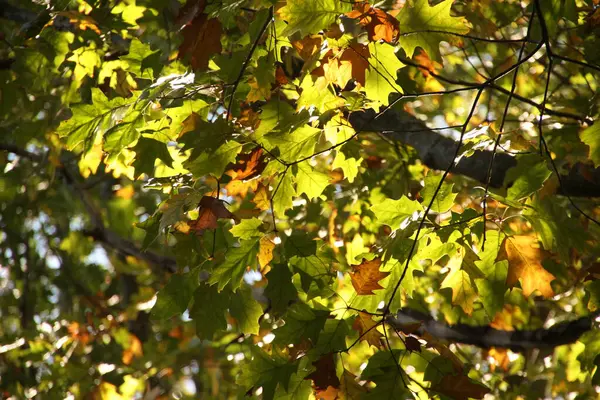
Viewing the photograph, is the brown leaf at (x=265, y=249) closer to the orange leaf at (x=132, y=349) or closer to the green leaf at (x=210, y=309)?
the green leaf at (x=210, y=309)

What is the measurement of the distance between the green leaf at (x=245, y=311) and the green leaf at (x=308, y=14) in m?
0.81

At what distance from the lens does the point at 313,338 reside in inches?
71.5

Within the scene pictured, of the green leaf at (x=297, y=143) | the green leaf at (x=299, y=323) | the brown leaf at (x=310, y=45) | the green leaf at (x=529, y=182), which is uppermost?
the brown leaf at (x=310, y=45)

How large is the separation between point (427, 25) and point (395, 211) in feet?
1.83

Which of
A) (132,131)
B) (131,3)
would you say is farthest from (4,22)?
(132,131)

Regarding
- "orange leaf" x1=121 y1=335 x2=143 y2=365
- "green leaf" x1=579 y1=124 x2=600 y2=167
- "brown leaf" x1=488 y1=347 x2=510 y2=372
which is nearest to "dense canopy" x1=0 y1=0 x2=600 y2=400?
"green leaf" x1=579 y1=124 x2=600 y2=167

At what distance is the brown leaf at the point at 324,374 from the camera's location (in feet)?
5.48

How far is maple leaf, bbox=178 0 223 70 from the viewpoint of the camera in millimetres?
2045

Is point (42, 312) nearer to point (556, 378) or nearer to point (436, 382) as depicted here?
point (556, 378)

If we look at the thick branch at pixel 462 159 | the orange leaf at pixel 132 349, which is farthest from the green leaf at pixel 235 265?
the orange leaf at pixel 132 349

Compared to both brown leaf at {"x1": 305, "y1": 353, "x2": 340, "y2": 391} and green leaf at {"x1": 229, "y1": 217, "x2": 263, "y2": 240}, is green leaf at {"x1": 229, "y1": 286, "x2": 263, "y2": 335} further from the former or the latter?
brown leaf at {"x1": 305, "y1": 353, "x2": 340, "y2": 391}

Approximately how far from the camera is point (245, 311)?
1992mm

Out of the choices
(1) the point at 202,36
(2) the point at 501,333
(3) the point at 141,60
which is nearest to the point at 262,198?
(1) the point at 202,36

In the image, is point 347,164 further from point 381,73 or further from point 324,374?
point 324,374
